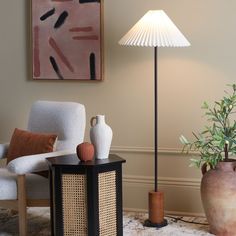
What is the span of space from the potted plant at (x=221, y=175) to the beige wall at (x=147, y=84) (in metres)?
0.39

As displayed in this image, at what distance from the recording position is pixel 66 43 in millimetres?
4379

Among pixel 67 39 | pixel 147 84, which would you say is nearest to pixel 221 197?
pixel 147 84

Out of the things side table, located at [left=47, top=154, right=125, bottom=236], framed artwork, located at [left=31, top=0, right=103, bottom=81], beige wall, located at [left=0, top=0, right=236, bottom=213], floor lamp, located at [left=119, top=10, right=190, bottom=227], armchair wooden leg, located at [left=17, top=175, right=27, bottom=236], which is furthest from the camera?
framed artwork, located at [left=31, top=0, right=103, bottom=81]

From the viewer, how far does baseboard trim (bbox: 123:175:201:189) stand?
13.7 ft

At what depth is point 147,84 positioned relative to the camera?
425 cm

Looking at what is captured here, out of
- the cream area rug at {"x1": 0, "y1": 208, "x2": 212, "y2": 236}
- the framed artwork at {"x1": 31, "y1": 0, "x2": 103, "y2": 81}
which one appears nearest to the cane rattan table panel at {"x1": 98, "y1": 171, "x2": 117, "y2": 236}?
the cream area rug at {"x1": 0, "y1": 208, "x2": 212, "y2": 236}

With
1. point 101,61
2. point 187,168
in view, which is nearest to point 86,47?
point 101,61

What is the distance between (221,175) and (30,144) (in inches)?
53.3

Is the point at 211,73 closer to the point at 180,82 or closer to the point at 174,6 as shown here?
the point at 180,82

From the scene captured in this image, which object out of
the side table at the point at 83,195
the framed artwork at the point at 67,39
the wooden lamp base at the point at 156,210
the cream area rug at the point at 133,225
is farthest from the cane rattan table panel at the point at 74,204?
the framed artwork at the point at 67,39

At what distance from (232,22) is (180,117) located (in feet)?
2.68

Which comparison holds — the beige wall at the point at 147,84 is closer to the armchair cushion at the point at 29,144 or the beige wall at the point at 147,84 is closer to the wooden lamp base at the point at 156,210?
the wooden lamp base at the point at 156,210

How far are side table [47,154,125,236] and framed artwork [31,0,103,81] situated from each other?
1.10 meters

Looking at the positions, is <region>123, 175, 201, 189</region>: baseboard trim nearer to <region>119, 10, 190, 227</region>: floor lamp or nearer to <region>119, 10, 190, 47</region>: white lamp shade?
<region>119, 10, 190, 227</region>: floor lamp
